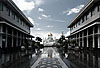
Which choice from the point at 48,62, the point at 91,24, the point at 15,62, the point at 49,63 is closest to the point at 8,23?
the point at 15,62

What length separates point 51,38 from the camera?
10169 cm

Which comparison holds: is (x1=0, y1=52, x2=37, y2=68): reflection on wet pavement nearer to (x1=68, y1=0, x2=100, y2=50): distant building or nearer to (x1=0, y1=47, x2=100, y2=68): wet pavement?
(x1=0, y1=47, x2=100, y2=68): wet pavement

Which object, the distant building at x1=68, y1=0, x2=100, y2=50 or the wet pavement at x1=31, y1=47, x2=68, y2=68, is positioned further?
the distant building at x1=68, y1=0, x2=100, y2=50

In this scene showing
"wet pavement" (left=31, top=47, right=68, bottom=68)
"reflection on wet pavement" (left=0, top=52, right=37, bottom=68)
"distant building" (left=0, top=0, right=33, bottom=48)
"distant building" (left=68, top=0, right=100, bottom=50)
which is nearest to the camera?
"reflection on wet pavement" (left=0, top=52, right=37, bottom=68)

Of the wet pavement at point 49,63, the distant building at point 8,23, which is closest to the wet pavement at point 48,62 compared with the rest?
the wet pavement at point 49,63

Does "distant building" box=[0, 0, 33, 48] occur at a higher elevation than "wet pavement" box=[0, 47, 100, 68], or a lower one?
higher

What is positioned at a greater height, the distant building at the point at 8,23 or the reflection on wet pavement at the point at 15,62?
the distant building at the point at 8,23

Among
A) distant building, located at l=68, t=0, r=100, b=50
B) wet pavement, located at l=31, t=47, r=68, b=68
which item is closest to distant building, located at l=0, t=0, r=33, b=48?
wet pavement, located at l=31, t=47, r=68, b=68

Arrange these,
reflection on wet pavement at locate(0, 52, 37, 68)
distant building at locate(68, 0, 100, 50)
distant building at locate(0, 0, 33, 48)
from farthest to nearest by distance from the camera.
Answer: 1. distant building at locate(68, 0, 100, 50)
2. distant building at locate(0, 0, 33, 48)
3. reflection on wet pavement at locate(0, 52, 37, 68)

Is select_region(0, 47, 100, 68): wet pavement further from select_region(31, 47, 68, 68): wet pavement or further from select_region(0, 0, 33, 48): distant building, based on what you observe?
select_region(0, 0, 33, 48): distant building

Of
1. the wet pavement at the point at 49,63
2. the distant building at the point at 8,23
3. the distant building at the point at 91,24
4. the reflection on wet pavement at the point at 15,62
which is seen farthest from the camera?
the distant building at the point at 91,24

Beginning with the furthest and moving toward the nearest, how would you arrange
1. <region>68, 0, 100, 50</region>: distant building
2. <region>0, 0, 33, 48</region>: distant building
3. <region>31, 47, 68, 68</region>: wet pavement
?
<region>68, 0, 100, 50</region>: distant building < <region>0, 0, 33, 48</region>: distant building < <region>31, 47, 68, 68</region>: wet pavement

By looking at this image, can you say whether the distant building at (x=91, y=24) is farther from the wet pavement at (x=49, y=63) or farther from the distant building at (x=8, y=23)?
the distant building at (x=8, y=23)

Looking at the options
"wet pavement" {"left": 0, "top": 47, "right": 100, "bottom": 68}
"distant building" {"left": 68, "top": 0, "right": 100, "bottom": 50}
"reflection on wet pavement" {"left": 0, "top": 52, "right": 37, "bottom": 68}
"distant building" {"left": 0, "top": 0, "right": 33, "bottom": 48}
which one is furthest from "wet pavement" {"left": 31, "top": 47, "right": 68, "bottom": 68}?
"distant building" {"left": 68, "top": 0, "right": 100, "bottom": 50}
